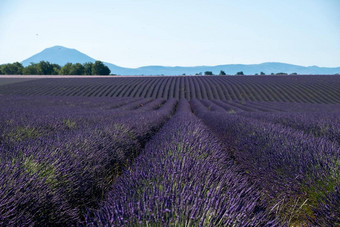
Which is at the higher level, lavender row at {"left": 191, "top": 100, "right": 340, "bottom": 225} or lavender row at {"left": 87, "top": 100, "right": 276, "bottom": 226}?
lavender row at {"left": 87, "top": 100, "right": 276, "bottom": 226}

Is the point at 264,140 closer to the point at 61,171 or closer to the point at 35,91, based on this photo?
the point at 61,171

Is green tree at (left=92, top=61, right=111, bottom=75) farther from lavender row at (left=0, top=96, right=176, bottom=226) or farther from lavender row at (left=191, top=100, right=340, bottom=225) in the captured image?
lavender row at (left=191, top=100, right=340, bottom=225)

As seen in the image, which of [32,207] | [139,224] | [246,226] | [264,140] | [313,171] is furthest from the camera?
[264,140]

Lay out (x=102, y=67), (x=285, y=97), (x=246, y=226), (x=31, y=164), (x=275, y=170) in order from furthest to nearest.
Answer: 1. (x=102, y=67)
2. (x=285, y=97)
3. (x=275, y=170)
4. (x=31, y=164)
5. (x=246, y=226)

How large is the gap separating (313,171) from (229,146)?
3.36m

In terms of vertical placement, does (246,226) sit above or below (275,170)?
above

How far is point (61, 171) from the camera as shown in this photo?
244 cm

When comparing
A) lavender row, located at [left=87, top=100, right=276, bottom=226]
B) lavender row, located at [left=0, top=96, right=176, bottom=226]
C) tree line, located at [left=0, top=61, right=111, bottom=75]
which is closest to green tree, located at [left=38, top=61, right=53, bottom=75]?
tree line, located at [left=0, top=61, right=111, bottom=75]

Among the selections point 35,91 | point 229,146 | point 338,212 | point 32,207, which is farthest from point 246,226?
point 35,91

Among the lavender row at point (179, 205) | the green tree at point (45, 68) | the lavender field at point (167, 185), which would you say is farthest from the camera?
the green tree at point (45, 68)

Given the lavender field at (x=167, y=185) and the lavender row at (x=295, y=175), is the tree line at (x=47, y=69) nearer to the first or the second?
the lavender field at (x=167, y=185)

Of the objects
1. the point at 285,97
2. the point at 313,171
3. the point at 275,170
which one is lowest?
the point at 285,97

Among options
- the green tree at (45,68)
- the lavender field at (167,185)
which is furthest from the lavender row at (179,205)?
the green tree at (45,68)

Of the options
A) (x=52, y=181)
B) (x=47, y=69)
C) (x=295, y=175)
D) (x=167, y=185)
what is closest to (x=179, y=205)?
(x=167, y=185)
